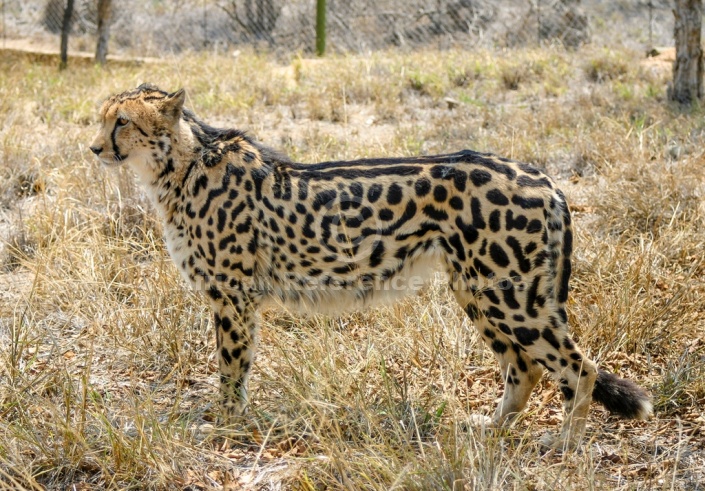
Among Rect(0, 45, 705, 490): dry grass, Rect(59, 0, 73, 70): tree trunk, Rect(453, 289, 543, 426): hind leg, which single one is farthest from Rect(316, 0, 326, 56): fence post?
Rect(453, 289, 543, 426): hind leg

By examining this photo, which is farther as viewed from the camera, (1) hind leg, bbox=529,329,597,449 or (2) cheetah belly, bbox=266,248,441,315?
(2) cheetah belly, bbox=266,248,441,315

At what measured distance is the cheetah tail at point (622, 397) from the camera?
3.80 m

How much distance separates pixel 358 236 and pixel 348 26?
10.9 metres

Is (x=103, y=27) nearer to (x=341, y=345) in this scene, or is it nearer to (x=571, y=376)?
(x=341, y=345)

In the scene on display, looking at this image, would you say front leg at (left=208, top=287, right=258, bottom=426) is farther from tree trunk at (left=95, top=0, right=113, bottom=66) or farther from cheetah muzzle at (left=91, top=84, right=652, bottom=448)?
tree trunk at (left=95, top=0, right=113, bottom=66)

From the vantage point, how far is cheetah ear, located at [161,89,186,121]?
14.0 feet

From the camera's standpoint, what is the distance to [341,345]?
438 cm

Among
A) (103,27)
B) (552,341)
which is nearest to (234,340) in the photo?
(552,341)

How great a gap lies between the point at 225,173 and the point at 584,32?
10782 millimetres

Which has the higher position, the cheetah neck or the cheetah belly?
the cheetah neck

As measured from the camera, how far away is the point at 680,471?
3561mm

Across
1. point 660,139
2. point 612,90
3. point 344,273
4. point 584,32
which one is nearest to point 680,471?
point 344,273

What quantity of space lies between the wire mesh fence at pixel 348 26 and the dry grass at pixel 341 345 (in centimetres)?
561

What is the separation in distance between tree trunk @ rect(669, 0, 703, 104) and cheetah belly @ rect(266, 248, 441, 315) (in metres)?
5.58
